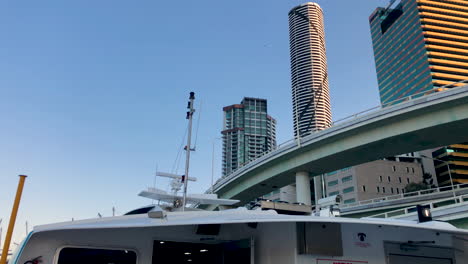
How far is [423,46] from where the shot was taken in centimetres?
15888

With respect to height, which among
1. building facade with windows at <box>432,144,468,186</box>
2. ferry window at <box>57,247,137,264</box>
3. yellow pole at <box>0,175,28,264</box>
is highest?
building facade with windows at <box>432,144,468,186</box>

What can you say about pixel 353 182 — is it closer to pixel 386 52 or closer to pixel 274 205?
pixel 274 205

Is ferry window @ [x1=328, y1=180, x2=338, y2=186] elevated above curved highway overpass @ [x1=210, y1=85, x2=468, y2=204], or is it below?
above

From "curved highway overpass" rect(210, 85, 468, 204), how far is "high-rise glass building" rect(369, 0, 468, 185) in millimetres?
132997

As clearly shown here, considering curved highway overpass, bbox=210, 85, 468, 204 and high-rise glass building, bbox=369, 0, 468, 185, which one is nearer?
curved highway overpass, bbox=210, 85, 468, 204

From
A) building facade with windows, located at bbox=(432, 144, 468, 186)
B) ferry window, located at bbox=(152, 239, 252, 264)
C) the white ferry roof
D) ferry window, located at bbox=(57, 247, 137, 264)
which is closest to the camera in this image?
the white ferry roof

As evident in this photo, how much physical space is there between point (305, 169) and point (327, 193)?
76.9 metres

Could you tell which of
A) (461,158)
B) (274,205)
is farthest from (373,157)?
(461,158)

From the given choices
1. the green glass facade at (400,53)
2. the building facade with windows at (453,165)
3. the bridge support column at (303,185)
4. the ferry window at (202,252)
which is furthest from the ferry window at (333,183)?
the ferry window at (202,252)

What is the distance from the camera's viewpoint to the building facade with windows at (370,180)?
330ft

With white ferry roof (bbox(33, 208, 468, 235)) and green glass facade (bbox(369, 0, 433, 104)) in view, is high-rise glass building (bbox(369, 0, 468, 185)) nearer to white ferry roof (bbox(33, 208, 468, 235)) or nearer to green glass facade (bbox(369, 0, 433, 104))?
green glass facade (bbox(369, 0, 433, 104))

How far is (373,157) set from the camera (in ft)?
108

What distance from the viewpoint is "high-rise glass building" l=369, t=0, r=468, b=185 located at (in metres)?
157

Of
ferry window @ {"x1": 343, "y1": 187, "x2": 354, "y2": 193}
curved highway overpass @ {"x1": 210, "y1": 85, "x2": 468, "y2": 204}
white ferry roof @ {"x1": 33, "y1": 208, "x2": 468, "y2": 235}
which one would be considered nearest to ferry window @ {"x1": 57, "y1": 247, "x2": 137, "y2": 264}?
white ferry roof @ {"x1": 33, "y1": 208, "x2": 468, "y2": 235}
